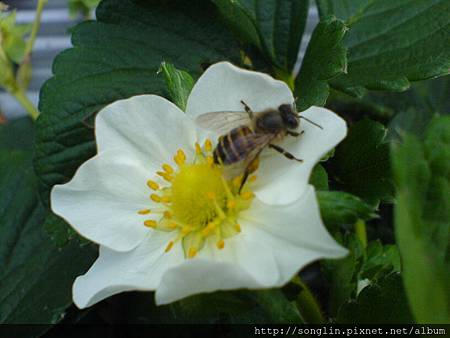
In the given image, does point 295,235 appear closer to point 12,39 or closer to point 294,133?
point 294,133

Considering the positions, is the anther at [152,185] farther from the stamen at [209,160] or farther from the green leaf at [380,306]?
the green leaf at [380,306]

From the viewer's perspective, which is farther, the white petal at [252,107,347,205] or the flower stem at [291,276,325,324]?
the flower stem at [291,276,325,324]

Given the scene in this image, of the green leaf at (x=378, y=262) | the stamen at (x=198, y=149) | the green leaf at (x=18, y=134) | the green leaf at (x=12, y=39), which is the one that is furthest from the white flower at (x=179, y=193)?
the green leaf at (x=18, y=134)

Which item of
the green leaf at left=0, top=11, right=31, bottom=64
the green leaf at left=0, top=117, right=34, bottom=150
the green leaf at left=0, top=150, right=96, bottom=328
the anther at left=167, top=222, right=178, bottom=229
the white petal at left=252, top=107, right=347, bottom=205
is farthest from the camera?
the green leaf at left=0, top=117, right=34, bottom=150

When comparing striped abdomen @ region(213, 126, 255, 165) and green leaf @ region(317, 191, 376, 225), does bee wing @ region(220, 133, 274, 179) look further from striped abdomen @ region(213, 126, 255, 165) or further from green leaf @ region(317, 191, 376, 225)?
green leaf @ region(317, 191, 376, 225)

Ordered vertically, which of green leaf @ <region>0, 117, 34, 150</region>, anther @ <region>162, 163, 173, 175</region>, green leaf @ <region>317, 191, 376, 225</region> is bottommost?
green leaf @ <region>0, 117, 34, 150</region>

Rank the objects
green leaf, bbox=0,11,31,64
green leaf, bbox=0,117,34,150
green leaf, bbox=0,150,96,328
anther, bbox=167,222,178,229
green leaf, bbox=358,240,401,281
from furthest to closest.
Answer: green leaf, bbox=0,117,34,150, green leaf, bbox=0,11,31,64, green leaf, bbox=0,150,96,328, green leaf, bbox=358,240,401,281, anther, bbox=167,222,178,229

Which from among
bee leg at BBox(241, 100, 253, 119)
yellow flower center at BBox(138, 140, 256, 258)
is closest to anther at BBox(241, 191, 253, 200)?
yellow flower center at BBox(138, 140, 256, 258)

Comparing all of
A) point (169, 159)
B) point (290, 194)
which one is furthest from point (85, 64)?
point (290, 194)
